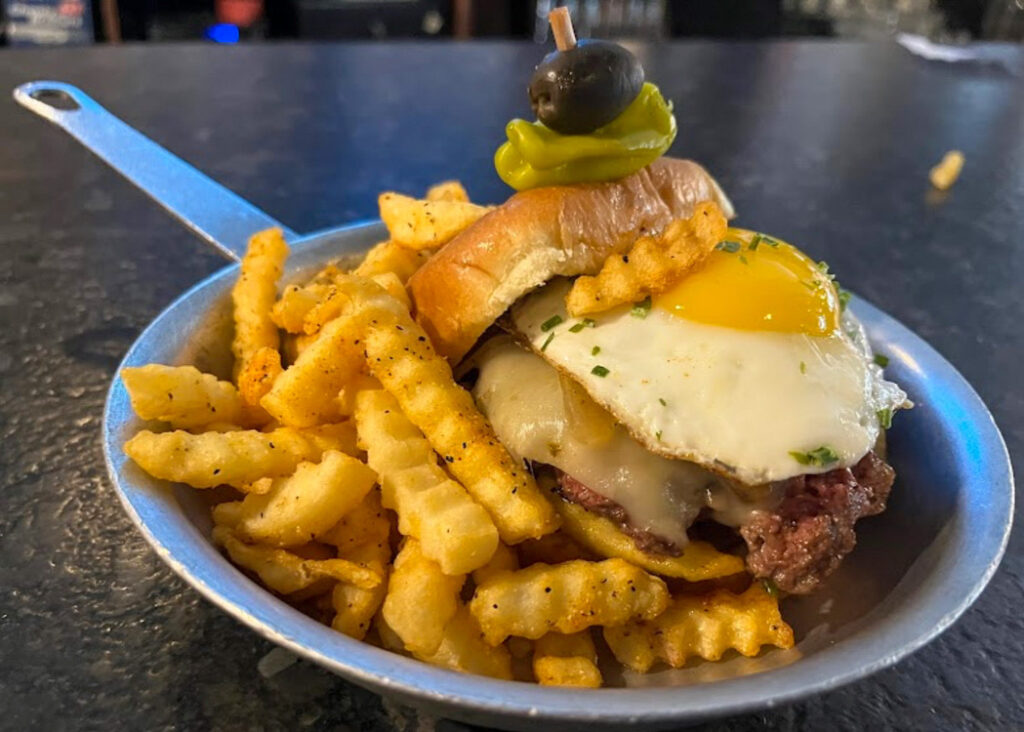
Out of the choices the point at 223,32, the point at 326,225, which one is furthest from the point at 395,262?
the point at 223,32

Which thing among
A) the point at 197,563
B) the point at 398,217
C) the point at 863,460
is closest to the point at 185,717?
the point at 197,563

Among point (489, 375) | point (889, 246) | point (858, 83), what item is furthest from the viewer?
point (858, 83)

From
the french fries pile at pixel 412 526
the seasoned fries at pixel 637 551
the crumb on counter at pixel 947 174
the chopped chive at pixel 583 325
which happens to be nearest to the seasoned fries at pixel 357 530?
the french fries pile at pixel 412 526

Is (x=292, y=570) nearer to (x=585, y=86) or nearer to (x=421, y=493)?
(x=421, y=493)

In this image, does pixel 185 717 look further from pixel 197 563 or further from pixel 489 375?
pixel 489 375

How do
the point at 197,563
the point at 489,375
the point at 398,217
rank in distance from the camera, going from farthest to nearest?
the point at 398,217
the point at 489,375
the point at 197,563
